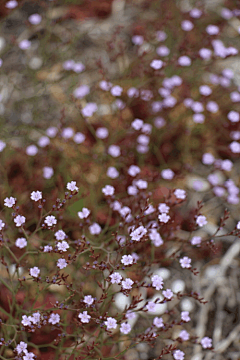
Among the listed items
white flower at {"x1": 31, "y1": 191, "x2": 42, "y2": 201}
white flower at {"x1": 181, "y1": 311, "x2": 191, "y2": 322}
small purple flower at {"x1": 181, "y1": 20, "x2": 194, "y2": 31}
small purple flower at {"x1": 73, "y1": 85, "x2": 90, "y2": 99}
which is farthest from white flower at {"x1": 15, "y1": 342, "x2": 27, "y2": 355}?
small purple flower at {"x1": 181, "y1": 20, "x2": 194, "y2": 31}

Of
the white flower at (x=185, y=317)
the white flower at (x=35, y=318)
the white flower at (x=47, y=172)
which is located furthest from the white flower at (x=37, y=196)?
the white flower at (x=185, y=317)

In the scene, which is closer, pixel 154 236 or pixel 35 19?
pixel 154 236

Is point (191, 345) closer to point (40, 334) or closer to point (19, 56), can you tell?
point (40, 334)

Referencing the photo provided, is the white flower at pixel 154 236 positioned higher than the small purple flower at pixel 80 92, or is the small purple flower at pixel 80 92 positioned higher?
the small purple flower at pixel 80 92

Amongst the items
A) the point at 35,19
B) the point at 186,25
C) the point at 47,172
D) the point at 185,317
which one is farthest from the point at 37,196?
the point at 186,25

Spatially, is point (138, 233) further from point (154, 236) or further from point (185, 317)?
point (185, 317)

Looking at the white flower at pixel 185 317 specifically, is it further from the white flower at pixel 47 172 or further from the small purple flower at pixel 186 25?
the small purple flower at pixel 186 25

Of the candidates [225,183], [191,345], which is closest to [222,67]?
[225,183]

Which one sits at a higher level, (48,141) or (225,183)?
(48,141)

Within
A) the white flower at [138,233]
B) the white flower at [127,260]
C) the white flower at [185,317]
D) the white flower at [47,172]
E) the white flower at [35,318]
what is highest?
the white flower at [138,233]

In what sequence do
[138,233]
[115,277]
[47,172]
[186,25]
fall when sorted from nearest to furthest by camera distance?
1. [115,277]
2. [138,233]
3. [47,172]
4. [186,25]

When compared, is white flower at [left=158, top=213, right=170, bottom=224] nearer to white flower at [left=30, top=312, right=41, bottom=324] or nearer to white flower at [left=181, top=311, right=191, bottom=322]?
white flower at [left=181, top=311, right=191, bottom=322]
